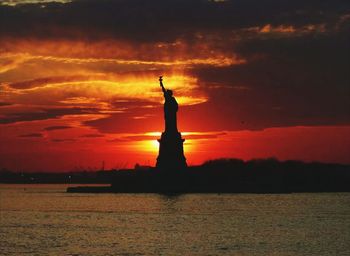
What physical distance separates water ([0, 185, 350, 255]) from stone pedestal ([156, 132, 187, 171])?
9.66 metres

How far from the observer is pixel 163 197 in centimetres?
9981

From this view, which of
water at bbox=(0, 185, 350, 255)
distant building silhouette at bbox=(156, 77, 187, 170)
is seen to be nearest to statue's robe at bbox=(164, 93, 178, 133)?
distant building silhouette at bbox=(156, 77, 187, 170)

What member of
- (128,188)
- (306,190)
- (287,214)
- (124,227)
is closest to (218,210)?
(287,214)

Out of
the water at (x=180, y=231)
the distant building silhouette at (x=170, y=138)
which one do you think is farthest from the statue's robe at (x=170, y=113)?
the water at (x=180, y=231)

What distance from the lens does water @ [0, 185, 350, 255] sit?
4334cm

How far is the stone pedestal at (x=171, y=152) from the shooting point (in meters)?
89.4

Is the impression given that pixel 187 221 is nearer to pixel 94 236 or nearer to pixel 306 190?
pixel 94 236

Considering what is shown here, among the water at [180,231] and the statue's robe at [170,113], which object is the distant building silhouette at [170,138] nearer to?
the statue's robe at [170,113]

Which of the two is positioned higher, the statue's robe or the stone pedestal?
the statue's robe

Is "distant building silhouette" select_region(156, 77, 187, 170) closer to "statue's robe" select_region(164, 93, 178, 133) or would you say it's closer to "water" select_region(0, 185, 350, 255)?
"statue's robe" select_region(164, 93, 178, 133)

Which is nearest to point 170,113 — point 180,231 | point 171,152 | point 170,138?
point 170,138

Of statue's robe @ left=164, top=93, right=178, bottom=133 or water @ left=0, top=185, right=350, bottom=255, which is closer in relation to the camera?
water @ left=0, top=185, right=350, bottom=255

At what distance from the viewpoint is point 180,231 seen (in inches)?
2080

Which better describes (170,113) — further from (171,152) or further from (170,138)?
(171,152)
